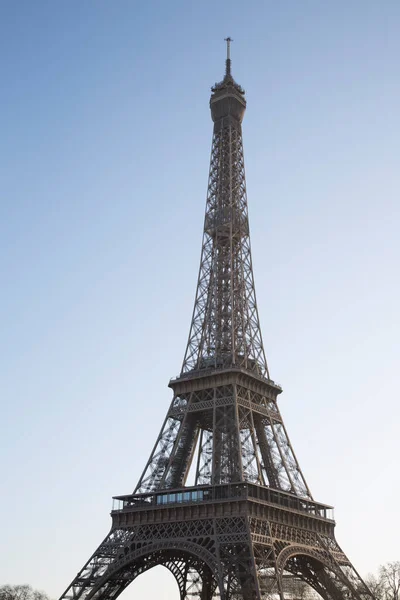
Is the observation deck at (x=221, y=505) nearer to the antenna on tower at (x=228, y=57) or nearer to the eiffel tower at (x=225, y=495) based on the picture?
the eiffel tower at (x=225, y=495)

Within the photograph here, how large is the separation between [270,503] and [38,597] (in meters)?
73.8

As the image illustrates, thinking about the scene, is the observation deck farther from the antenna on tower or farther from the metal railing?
the antenna on tower

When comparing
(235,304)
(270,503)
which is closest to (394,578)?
(270,503)

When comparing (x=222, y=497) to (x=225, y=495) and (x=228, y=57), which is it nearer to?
(x=225, y=495)

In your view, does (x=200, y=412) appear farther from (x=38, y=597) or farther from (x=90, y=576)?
(x=38, y=597)

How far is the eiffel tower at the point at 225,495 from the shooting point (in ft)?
177

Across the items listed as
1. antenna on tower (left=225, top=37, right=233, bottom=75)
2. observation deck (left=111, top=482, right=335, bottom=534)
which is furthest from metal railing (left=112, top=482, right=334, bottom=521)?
antenna on tower (left=225, top=37, right=233, bottom=75)

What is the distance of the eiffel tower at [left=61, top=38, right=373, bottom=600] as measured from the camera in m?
54.1

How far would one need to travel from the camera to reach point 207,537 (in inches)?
2144

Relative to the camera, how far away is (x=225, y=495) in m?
56.2

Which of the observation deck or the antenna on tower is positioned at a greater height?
the antenna on tower

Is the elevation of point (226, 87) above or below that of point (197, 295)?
above

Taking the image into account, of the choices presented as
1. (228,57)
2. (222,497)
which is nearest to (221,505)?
(222,497)

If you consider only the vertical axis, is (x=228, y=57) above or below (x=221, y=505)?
above
